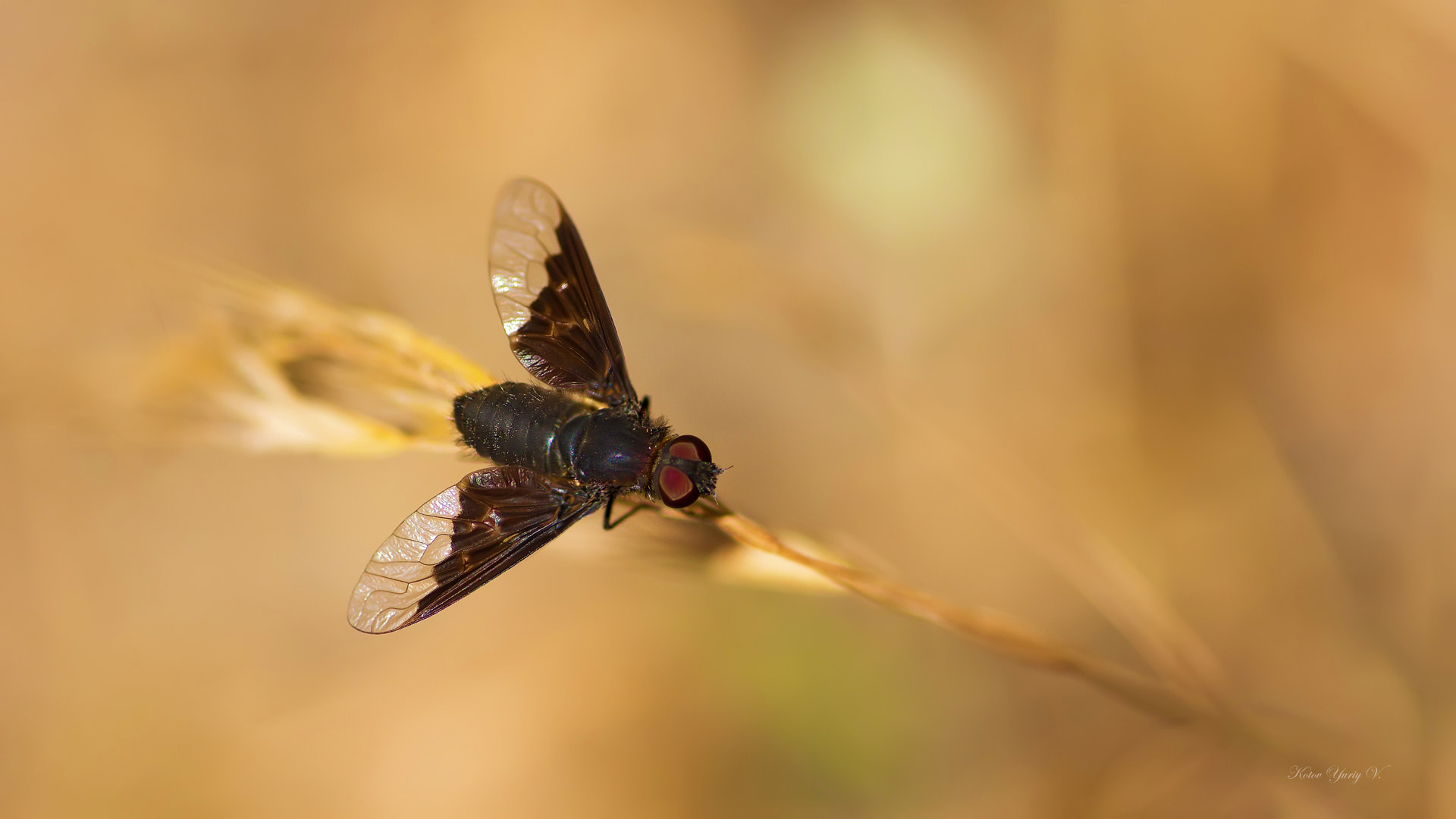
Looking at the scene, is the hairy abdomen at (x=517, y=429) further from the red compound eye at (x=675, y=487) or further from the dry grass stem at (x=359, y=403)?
the red compound eye at (x=675, y=487)

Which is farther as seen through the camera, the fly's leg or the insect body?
the insect body

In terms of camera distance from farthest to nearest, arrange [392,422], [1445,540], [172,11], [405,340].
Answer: [172,11] → [1445,540] → [392,422] → [405,340]

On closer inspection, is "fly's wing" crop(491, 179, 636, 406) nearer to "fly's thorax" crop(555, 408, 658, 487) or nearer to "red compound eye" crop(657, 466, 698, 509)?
"fly's thorax" crop(555, 408, 658, 487)

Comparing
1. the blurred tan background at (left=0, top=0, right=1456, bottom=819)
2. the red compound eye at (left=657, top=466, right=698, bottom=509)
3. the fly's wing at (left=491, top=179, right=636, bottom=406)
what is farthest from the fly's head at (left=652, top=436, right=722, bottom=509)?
the blurred tan background at (left=0, top=0, right=1456, bottom=819)

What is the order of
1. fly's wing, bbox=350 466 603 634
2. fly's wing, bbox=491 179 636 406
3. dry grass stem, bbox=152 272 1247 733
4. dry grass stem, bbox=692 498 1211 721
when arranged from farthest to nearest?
fly's wing, bbox=491 179 636 406 < fly's wing, bbox=350 466 603 634 < dry grass stem, bbox=152 272 1247 733 < dry grass stem, bbox=692 498 1211 721

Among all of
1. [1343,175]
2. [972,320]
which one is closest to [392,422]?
[972,320]

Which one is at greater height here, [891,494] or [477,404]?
[477,404]

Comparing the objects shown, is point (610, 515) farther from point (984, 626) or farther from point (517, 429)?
point (984, 626)

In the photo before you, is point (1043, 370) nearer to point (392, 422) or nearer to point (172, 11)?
point (392, 422)
